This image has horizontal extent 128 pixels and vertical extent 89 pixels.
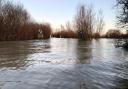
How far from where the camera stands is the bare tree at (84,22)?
4709 cm

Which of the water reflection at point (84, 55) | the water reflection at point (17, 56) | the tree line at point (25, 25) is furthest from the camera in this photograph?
the tree line at point (25, 25)

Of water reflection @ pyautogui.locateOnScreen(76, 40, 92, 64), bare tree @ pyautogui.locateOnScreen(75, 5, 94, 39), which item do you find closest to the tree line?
bare tree @ pyautogui.locateOnScreen(75, 5, 94, 39)

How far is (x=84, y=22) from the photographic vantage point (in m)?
47.9

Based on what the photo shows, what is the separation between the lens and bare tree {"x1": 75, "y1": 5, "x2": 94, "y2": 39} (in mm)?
47094

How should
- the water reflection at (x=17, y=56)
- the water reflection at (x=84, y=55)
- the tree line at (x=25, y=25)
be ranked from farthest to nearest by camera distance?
the tree line at (x=25, y=25) → the water reflection at (x=84, y=55) → the water reflection at (x=17, y=56)

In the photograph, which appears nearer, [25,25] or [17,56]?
[17,56]

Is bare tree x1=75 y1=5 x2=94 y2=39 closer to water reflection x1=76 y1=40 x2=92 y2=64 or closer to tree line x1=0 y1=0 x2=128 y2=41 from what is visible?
tree line x1=0 y1=0 x2=128 y2=41

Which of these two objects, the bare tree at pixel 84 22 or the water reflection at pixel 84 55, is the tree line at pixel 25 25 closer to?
the bare tree at pixel 84 22

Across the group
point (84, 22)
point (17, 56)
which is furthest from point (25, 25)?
point (17, 56)

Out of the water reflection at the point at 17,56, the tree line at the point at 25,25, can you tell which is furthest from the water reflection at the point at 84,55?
the tree line at the point at 25,25

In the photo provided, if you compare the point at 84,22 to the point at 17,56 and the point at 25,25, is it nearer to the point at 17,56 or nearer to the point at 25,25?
the point at 25,25

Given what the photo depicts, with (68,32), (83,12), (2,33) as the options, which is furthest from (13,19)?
(68,32)

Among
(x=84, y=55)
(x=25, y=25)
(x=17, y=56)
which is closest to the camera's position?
(x=17, y=56)

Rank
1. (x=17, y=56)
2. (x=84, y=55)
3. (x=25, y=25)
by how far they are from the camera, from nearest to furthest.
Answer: (x=17, y=56) → (x=84, y=55) → (x=25, y=25)
